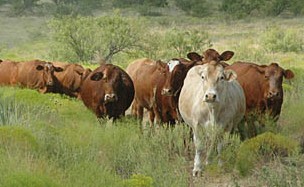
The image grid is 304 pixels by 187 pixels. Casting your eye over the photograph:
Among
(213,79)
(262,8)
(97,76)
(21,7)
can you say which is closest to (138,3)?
(21,7)

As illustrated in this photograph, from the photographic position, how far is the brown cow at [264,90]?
12.9 meters

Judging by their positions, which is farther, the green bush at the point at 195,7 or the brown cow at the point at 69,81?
the green bush at the point at 195,7

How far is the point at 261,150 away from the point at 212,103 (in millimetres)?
1096

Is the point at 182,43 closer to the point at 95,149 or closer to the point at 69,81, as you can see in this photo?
the point at 69,81

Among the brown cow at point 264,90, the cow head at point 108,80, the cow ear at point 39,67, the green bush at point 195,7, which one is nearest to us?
the brown cow at point 264,90

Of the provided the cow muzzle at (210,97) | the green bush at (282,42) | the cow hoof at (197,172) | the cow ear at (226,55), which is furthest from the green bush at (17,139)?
the green bush at (282,42)

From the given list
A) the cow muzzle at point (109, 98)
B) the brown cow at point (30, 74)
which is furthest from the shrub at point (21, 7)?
the cow muzzle at point (109, 98)

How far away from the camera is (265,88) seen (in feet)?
43.0

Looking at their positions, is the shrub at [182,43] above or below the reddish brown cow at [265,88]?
below

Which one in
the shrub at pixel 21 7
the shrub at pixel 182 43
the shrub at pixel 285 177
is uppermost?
the shrub at pixel 285 177

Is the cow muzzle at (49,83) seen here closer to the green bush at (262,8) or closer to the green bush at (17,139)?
the green bush at (17,139)

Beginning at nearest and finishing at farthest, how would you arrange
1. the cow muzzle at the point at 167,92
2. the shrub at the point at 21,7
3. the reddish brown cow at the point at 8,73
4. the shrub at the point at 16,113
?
the shrub at the point at 16,113 < the cow muzzle at the point at 167,92 < the reddish brown cow at the point at 8,73 < the shrub at the point at 21,7

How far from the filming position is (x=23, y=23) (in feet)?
172

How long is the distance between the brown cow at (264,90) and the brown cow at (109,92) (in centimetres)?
235
